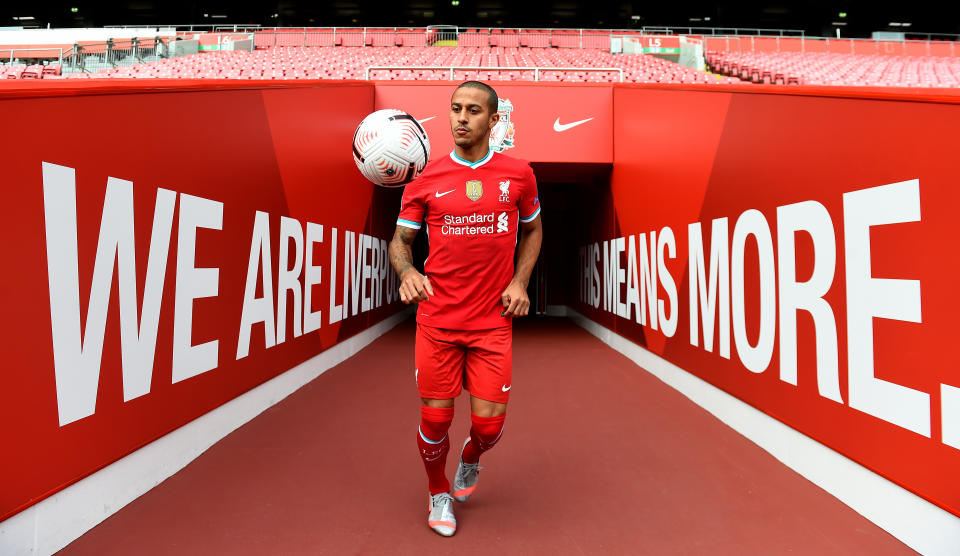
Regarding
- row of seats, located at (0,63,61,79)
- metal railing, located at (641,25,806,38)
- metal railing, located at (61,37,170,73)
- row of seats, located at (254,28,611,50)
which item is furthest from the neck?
metal railing, located at (641,25,806,38)

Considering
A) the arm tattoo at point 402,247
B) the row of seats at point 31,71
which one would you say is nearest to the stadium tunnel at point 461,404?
the arm tattoo at point 402,247

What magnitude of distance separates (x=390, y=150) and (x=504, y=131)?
376 centimetres

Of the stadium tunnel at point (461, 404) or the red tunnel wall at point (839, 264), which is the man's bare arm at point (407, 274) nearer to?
the stadium tunnel at point (461, 404)

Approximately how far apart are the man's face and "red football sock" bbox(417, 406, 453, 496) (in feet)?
3.34

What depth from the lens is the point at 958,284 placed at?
1.68 meters

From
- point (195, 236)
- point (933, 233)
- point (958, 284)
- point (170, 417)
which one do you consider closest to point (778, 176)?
point (933, 233)

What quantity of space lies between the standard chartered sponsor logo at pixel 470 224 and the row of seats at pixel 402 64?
33.2 ft

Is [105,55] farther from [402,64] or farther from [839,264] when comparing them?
[839,264]

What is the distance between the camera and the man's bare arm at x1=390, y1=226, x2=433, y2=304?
1.70 m

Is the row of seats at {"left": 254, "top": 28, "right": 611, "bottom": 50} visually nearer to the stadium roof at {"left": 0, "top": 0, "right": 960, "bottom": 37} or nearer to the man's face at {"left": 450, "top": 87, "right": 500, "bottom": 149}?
the stadium roof at {"left": 0, "top": 0, "right": 960, "bottom": 37}

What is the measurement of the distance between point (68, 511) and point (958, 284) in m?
3.27

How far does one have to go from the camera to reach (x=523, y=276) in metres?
1.86

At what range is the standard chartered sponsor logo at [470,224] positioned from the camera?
5.91ft

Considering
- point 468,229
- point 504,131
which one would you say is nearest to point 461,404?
point 468,229
